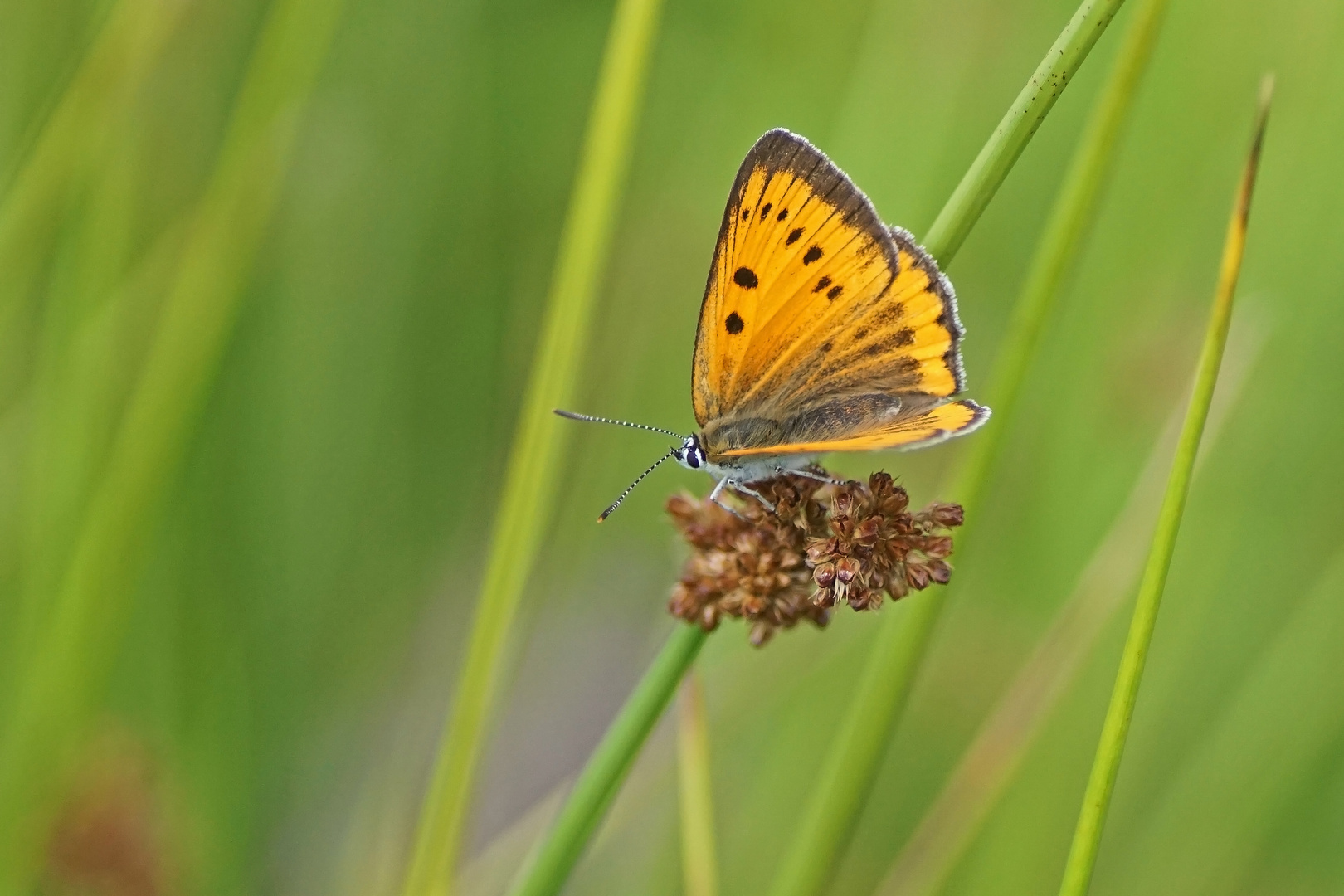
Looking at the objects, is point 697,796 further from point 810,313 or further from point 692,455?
point 810,313

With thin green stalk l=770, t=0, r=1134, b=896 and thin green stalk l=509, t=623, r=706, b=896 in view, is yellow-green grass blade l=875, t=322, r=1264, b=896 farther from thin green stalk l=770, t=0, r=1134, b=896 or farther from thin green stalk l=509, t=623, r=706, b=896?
Result: thin green stalk l=509, t=623, r=706, b=896

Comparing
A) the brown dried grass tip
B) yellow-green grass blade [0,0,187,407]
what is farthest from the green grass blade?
yellow-green grass blade [0,0,187,407]

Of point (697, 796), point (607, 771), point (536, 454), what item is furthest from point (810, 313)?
point (607, 771)

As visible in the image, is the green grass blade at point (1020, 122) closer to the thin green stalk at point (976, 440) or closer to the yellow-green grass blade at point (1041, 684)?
the thin green stalk at point (976, 440)

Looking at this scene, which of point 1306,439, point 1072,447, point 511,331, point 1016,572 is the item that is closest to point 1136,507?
point 1072,447

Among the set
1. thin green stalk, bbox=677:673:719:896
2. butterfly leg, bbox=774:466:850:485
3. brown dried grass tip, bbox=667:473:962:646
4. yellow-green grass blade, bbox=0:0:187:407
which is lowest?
thin green stalk, bbox=677:673:719:896

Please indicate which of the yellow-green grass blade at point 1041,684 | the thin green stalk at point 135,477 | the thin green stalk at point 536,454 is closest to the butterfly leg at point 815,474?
the thin green stalk at point 536,454

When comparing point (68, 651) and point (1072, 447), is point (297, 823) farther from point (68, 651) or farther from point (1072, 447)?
point (1072, 447)
